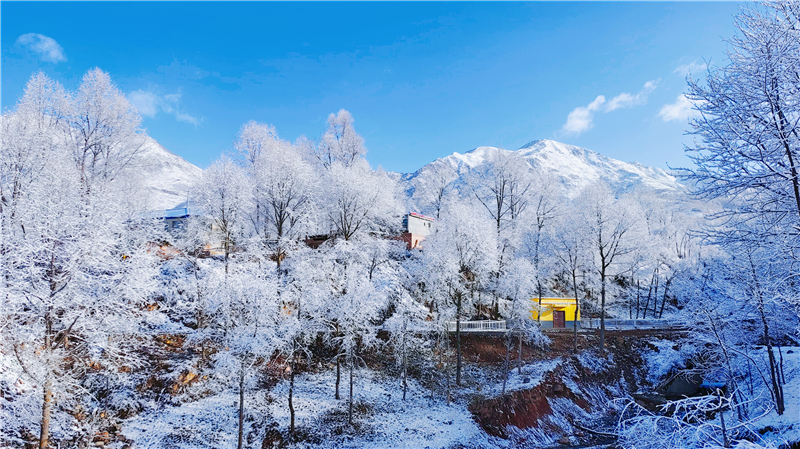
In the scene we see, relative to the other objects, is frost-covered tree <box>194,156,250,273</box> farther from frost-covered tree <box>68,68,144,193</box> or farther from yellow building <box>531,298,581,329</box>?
yellow building <box>531,298,581,329</box>

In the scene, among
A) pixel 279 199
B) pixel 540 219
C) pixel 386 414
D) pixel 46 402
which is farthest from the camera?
pixel 540 219

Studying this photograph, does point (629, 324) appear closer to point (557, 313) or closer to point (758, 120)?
point (557, 313)

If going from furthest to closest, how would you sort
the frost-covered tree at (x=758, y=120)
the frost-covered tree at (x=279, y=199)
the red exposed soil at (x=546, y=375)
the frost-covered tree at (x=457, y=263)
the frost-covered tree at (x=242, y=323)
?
1. the frost-covered tree at (x=279, y=199)
2. the frost-covered tree at (x=457, y=263)
3. the red exposed soil at (x=546, y=375)
4. the frost-covered tree at (x=242, y=323)
5. the frost-covered tree at (x=758, y=120)

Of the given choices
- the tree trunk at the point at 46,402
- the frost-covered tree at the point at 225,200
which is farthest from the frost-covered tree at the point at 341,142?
the tree trunk at the point at 46,402

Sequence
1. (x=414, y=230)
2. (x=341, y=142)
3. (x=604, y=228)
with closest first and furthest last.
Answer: (x=604, y=228), (x=414, y=230), (x=341, y=142)

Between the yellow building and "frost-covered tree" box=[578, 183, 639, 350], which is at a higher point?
"frost-covered tree" box=[578, 183, 639, 350]

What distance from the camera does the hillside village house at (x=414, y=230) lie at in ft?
117

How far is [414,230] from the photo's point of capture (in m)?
37.2

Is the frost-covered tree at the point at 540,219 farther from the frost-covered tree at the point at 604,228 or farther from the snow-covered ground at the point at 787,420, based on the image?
the snow-covered ground at the point at 787,420

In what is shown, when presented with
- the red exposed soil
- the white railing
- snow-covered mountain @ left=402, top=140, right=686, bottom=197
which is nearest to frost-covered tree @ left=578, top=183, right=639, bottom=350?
the red exposed soil

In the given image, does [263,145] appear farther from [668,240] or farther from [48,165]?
→ [668,240]

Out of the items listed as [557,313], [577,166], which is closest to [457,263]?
[557,313]

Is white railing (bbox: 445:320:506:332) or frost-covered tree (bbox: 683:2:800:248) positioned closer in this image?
frost-covered tree (bbox: 683:2:800:248)

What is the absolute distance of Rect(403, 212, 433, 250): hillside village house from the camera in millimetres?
35781
